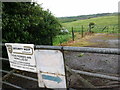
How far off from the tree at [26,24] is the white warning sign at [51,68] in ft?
7.86

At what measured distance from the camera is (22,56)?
221cm

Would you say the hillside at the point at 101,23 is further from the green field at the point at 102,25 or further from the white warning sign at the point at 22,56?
the white warning sign at the point at 22,56

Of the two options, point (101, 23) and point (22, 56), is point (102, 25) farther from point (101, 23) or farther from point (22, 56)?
point (22, 56)

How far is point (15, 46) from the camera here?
2264 mm

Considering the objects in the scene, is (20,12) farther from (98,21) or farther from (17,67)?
(98,21)

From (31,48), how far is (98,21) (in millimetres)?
16672

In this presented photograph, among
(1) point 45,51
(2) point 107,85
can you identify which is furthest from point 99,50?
(2) point 107,85

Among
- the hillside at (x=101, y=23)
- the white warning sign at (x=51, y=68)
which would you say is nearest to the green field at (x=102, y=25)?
the hillside at (x=101, y=23)

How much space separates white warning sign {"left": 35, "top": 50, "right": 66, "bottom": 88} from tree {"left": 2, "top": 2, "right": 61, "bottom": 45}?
2.40 m

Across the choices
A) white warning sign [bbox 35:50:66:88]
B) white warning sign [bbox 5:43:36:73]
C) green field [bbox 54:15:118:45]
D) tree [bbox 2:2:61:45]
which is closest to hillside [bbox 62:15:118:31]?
green field [bbox 54:15:118:45]

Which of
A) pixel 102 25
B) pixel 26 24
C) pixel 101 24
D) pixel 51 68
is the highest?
pixel 101 24

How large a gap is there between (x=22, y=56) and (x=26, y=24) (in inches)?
103

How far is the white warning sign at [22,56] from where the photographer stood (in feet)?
6.88

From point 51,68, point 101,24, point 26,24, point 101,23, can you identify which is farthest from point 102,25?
point 51,68
